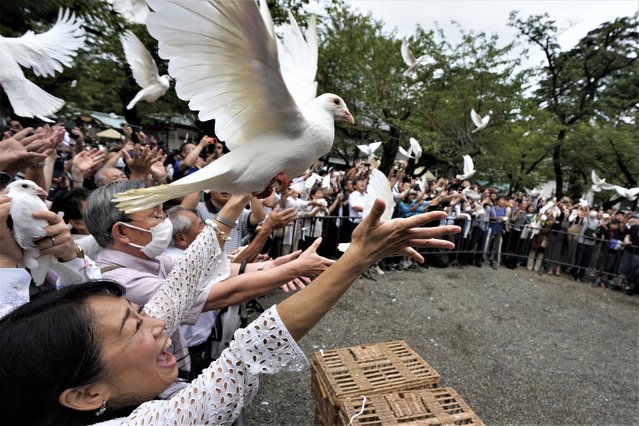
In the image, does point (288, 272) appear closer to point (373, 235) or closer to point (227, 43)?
point (373, 235)

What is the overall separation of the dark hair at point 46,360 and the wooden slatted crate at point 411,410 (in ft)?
4.88

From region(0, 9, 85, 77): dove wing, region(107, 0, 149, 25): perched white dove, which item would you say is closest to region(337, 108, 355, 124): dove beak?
region(0, 9, 85, 77): dove wing

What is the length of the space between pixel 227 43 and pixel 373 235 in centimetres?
91

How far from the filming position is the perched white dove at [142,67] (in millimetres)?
3387

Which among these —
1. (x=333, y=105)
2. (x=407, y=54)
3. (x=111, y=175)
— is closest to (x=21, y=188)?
(x=333, y=105)

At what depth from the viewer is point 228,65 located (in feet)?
4.56

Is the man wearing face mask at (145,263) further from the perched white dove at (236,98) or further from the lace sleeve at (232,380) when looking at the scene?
the lace sleeve at (232,380)

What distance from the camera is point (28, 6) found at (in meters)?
6.36

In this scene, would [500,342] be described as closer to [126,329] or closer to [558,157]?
[126,329]

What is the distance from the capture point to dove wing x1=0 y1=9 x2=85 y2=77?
5.72 ft

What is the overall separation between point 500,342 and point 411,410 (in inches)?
129

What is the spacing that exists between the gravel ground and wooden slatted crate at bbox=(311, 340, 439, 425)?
2.66 ft

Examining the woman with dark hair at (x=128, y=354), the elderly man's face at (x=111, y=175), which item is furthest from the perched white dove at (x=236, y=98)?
the elderly man's face at (x=111, y=175)

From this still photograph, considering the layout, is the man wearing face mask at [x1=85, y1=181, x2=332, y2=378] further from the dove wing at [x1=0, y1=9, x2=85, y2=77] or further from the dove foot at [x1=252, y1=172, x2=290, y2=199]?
the dove wing at [x1=0, y1=9, x2=85, y2=77]
